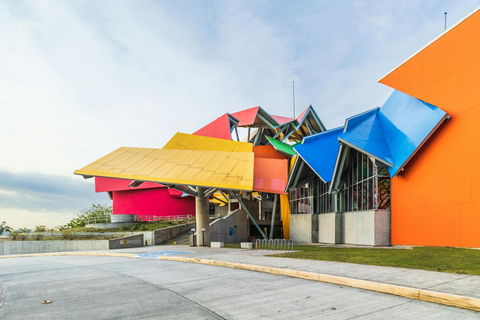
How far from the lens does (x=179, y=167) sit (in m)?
26.1

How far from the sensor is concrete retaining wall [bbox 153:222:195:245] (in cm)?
3538

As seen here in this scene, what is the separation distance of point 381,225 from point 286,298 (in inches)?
710

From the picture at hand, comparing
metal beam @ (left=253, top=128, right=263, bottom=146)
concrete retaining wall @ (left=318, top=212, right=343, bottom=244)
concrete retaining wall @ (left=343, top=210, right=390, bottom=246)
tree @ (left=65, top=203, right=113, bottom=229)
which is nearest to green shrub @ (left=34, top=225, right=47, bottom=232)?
tree @ (left=65, top=203, right=113, bottom=229)

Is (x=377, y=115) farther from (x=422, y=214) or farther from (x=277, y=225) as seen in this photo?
(x=277, y=225)

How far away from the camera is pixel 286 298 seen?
735 cm

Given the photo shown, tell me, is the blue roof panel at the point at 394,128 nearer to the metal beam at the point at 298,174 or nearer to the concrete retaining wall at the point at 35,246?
the metal beam at the point at 298,174

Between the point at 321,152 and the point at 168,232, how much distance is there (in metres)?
19.2

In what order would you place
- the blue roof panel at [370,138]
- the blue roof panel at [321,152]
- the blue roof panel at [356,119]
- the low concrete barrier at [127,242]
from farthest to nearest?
the low concrete barrier at [127,242]
the blue roof panel at [321,152]
the blue roof panel at [356,119]
the blue roof panel at [370,138]

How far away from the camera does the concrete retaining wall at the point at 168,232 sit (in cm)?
3538

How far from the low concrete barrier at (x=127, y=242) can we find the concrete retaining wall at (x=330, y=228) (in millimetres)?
17267

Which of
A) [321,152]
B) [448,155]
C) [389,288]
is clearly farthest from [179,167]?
[389,288]

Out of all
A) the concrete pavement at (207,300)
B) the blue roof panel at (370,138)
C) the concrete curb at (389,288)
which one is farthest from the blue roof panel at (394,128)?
the concrete pavement at (207,300)

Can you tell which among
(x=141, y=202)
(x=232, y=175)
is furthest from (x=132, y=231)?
(x=141, y=202)

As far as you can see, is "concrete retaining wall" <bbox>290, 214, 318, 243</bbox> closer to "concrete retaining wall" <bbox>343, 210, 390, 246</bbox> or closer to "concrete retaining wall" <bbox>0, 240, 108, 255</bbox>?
"concrete retaining wall" <bbox>343, 210, 390, 246</bbox>
